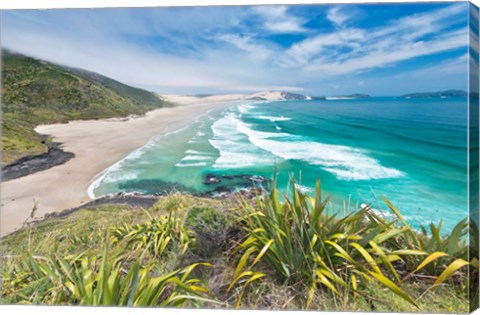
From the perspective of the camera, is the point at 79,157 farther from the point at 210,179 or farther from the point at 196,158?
the point at 210,179

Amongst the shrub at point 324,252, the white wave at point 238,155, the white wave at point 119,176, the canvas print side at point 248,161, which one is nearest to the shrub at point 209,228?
the canvas print side at point 248,161

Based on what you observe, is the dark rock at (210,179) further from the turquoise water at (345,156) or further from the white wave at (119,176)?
the white wave at (119,176)

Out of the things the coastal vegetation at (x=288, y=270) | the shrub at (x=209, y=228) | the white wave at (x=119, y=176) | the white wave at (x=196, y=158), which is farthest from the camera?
the white wave at (x=196, y=158)

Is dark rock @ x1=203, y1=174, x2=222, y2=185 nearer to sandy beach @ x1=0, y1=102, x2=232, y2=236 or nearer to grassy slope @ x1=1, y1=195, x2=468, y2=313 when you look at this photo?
grassy slope @ x1=1, y1=195, x2=468, y2=313

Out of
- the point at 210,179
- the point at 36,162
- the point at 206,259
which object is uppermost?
the point at 36,162

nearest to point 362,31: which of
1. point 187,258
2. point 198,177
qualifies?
point 198,177

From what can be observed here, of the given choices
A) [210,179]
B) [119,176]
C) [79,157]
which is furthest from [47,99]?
[210,179]
